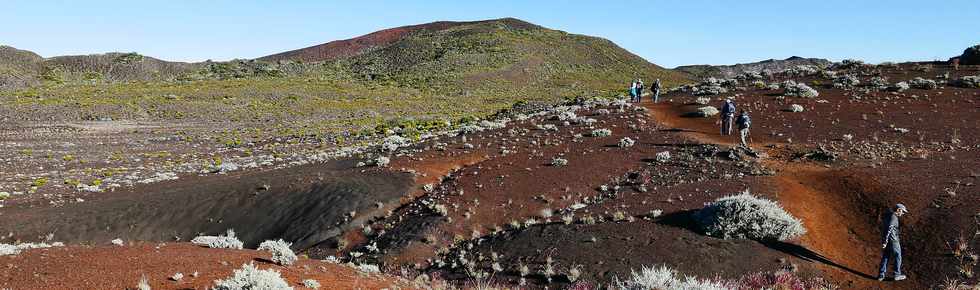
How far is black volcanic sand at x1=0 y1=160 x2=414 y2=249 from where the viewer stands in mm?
19344

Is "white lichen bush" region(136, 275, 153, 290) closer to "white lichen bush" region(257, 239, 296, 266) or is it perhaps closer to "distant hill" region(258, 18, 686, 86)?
"white lichen bush" region(257, 239, 296, 266)

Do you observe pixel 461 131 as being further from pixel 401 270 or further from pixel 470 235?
pixel 401 270

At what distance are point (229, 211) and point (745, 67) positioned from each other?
12063 cm

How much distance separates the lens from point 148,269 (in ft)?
30.1

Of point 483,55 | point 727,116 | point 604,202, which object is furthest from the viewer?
point 483,55

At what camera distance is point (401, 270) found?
48.8 feet

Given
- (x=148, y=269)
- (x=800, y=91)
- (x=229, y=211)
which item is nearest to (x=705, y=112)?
(x=800, y=91)

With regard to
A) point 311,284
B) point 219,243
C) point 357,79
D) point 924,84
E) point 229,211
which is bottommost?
point 229,211

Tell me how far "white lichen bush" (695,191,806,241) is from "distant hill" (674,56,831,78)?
102 m

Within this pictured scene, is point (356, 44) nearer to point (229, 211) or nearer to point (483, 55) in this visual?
point (483, 55)

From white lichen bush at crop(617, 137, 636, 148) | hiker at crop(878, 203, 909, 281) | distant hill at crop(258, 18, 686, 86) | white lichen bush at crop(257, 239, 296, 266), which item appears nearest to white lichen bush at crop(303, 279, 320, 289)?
white lichen bush at crop(257, 239, 296, 266)

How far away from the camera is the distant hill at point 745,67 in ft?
376

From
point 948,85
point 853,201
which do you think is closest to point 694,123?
point 853,201

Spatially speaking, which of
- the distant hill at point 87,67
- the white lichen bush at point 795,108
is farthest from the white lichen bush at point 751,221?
the distant hill at point 87,67
